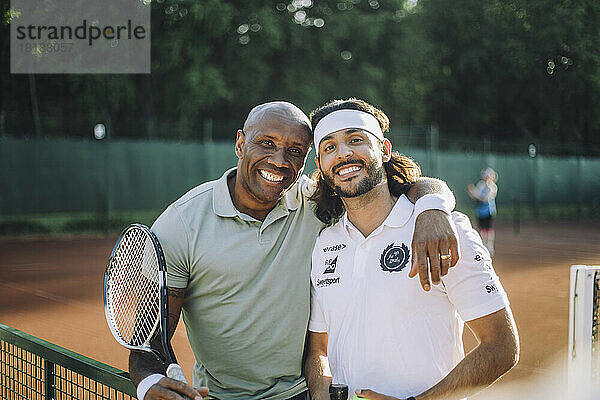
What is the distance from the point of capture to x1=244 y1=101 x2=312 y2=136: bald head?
8.78 feet

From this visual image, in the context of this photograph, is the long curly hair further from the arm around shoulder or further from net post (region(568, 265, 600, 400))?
net post (region(568, 265, 600, 400))

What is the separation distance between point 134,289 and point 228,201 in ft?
1.49

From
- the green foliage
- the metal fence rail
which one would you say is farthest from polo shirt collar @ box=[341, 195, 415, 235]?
the green foliage

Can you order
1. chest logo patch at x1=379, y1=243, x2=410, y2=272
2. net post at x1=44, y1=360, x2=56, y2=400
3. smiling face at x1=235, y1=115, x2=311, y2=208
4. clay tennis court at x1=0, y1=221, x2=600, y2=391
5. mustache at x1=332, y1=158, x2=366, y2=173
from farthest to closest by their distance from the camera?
clay tennis court at x1=0, y1=221, x2=600, y2=391, net post at x1=44, y1=360, x2=56, y2=400, smiling face at x1=235, y1=115, x2=311, y2=208, mustache at x1=332, y1=158, x2=366, y2=173, chest logo patch at x1=379, y1=243, x2=410, y2=272

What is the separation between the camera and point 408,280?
7.35 feet

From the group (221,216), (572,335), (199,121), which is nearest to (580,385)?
(572,335)

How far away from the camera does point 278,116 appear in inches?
105

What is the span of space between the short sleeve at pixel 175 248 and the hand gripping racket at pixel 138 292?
0.20 ft

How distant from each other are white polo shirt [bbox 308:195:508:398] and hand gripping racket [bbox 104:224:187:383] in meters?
0.54

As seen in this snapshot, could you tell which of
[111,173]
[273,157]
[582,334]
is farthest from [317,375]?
[111,173]

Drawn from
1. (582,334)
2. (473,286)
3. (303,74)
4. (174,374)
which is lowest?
(582,334)

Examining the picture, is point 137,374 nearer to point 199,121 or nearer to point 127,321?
point 127,321

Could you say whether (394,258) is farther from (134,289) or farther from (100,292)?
(100,292)

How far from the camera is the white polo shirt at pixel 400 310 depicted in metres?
2.19
